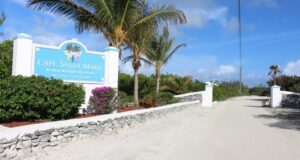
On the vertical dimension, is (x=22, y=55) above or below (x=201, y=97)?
above

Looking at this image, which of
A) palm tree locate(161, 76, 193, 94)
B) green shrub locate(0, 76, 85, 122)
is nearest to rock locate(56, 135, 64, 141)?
green shrub locate(0, 76, 85, 122)

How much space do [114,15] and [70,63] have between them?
3.90m

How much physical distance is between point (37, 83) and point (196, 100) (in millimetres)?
19308

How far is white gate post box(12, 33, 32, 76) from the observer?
11.7 meters

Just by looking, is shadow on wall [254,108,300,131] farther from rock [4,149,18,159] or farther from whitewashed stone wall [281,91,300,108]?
rock [4,149,18,159]

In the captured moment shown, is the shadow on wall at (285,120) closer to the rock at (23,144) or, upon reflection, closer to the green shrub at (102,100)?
the green shrub at (102,100)

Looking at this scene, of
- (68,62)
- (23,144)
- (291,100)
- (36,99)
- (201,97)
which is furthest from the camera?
(201,97)

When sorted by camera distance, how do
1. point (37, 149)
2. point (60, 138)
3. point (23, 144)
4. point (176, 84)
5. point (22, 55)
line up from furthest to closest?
point (176, 84) < point (22, 55) < point (60, 138) < point (37, 149) < point (23, 144)

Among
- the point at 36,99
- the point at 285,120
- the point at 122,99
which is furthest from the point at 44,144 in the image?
the point at 285,120

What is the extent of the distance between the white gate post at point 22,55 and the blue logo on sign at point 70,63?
1.09 feet

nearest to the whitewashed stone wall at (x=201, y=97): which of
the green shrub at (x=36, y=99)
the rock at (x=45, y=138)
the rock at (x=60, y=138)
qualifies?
the green shrub at (x=36, y=99)

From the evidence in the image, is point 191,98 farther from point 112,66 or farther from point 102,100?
point 102,100

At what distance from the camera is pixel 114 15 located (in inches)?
633

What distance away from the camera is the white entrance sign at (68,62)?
1187 cm
